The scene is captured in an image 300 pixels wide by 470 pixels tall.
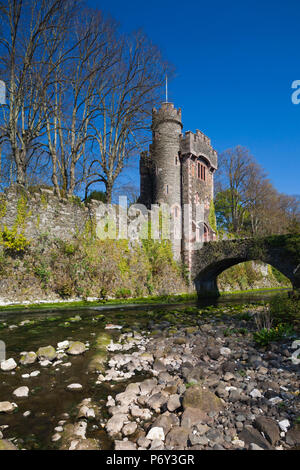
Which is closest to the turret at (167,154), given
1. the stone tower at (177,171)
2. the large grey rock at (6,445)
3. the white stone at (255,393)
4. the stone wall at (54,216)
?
the stone tower at (177,171)

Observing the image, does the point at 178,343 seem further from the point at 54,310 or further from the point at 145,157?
the point at 145,157

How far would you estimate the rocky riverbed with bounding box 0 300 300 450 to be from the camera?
3.45 metres

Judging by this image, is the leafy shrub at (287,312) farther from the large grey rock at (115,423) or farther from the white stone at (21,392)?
the white stone at (21,392)

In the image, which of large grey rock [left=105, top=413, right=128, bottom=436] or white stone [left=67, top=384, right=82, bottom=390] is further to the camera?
white stone [left=67, top=384, right=82, bottom=390]

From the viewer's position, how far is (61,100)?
20.0 meters

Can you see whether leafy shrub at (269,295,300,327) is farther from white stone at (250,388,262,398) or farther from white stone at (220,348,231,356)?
white stone at (250,388,262,398)

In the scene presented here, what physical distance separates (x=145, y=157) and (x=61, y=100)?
10.1 m

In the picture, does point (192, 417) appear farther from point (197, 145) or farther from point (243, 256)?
point (197, 145)

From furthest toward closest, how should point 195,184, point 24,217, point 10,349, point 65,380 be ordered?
point 195,184 → point 24,217 → point 10,349 → point 65,380

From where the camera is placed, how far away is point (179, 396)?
4449mm

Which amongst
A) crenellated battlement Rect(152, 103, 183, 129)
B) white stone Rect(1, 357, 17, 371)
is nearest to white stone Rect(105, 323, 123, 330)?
white stone Rect(1, 357, 17, 371)

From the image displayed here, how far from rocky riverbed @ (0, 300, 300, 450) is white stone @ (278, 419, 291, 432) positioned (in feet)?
0.04

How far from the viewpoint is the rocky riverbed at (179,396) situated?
11.3 feet
